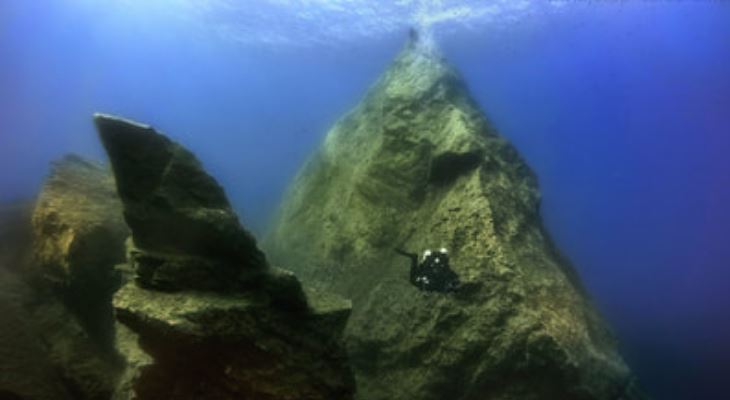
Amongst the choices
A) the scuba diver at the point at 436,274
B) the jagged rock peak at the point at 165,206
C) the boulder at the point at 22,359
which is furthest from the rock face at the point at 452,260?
the boulder at the point at 22,359

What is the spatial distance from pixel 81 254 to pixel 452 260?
568 cm

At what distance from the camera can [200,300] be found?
227 inches

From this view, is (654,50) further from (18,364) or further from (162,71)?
(162,71)

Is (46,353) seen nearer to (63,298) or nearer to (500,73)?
(63,298)

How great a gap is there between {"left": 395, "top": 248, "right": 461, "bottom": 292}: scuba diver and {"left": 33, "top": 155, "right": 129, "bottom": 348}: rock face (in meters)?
4.52

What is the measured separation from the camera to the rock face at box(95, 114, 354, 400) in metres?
5.64

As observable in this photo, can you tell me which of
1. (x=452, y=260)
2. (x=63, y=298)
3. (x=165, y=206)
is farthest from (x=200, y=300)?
(x=452, y=260)

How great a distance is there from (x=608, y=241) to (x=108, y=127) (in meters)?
58.6

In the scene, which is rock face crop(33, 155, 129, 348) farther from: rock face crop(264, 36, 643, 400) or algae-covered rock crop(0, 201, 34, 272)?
rock face crop(264, 36, 643, 400)

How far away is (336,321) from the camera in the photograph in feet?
21.6

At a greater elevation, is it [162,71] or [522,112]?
[522,112]

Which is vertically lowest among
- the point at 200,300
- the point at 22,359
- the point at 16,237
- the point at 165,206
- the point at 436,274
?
the point at 22,359

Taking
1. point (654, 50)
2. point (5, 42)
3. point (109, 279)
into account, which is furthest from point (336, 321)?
point (5, 42)

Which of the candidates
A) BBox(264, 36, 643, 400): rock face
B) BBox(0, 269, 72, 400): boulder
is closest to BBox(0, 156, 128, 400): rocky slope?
BBox(0, 269, 72, 400): boulder
